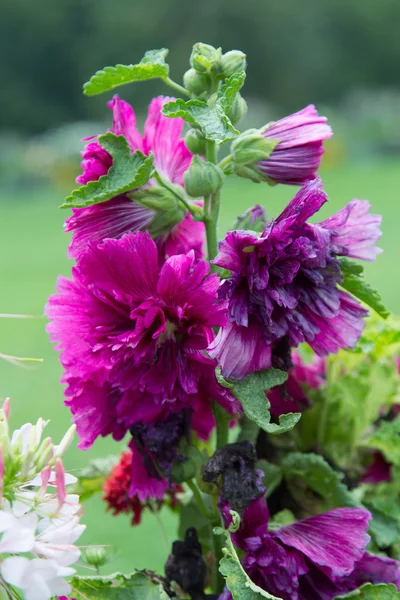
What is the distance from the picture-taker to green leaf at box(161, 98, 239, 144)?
1.35 feet

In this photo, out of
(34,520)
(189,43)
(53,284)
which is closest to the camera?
(34,520)

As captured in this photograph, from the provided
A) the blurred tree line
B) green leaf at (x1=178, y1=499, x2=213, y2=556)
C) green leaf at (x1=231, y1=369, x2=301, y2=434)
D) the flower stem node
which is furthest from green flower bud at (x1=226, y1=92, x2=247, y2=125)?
the blurred tree line

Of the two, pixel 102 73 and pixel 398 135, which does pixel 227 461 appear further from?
pixel 398 135

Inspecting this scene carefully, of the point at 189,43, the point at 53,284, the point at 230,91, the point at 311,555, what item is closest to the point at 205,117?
the point at 230,91

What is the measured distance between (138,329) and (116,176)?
8 cm

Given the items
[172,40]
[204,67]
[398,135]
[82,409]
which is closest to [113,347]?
[82,409]

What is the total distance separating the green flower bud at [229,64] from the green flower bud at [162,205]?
0.07m

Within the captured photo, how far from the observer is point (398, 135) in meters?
7.74

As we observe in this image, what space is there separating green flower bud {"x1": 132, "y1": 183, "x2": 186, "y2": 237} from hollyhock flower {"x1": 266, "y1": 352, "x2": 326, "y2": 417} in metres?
0.11

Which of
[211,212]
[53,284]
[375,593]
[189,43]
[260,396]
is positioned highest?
[189,43]

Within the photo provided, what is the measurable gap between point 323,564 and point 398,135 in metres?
7.67

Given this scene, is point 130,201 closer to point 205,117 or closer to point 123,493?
point 205,117

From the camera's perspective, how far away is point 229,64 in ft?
1.52

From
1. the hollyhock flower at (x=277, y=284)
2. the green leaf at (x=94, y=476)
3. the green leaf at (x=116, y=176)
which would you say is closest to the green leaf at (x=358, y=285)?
the hollyhock flower at (x=277, y=284)
